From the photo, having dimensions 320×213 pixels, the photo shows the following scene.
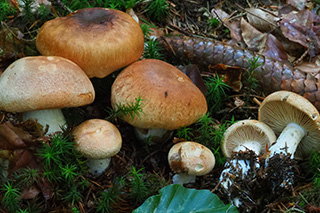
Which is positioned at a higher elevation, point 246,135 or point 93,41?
point 93,41

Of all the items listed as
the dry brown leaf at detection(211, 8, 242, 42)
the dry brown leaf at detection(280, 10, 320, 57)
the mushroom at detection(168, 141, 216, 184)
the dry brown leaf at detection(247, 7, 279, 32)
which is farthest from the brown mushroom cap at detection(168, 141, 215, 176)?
the dry brown leaf at detection(247, 7, 279, 32)

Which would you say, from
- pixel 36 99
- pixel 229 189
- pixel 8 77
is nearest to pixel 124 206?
pixel 229 189

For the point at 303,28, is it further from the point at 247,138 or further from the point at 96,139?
the point at 96,139

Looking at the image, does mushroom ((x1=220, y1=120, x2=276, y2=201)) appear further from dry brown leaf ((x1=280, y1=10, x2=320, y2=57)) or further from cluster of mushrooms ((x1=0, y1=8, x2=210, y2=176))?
dry brown leaf ((x1=280, y1=10, x2=320, y2=57))

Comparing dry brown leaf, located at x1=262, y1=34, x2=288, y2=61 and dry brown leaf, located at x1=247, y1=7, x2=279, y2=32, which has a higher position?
dry brown leaf, located at x1=247, y1=7, x2=279, y2=32

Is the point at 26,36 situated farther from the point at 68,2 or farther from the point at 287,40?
the point at 287,40

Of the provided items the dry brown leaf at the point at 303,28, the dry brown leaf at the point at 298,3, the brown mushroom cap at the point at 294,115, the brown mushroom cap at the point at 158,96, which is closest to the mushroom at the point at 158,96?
the brown mushroom cap at the point at 158,96

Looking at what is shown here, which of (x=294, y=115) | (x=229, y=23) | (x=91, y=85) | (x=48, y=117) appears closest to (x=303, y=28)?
(x=229, y=23)
